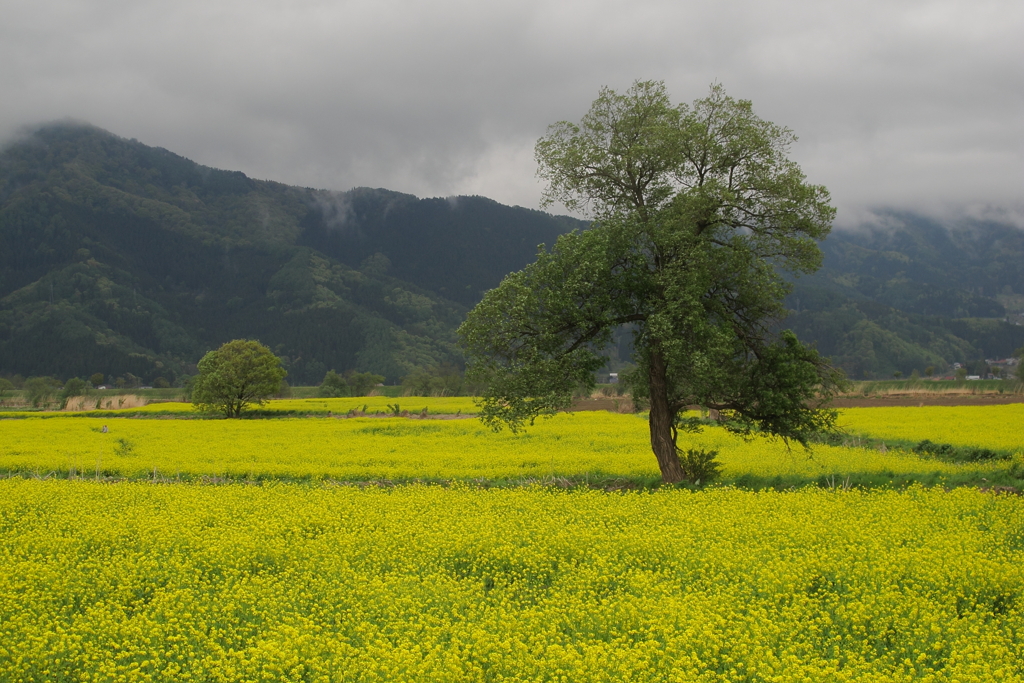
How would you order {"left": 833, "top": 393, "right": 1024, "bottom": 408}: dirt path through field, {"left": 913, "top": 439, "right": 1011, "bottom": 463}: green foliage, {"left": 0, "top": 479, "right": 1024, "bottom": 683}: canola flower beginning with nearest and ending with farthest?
{"left": 0, "top": 479, "right": 1024, "bottom": 683}: canola flower
{"left": 913, "top": 439, "right": 1011, "bottom": 463}: green foliage
{"left": 833, "top": 393, "right": 1024, "bottom": 408}: dirt path through field

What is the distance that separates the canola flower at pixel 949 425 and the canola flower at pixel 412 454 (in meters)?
3.84

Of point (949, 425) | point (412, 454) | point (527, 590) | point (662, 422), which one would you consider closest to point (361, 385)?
point (412, 454)

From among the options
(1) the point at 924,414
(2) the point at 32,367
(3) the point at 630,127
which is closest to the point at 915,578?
(3) the point at 630,127

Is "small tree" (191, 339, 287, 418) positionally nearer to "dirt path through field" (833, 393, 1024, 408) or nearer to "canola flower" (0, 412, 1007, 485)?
"canola flower" (0, 412, 1007, 485)

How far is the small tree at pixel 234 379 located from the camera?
62.4 meters

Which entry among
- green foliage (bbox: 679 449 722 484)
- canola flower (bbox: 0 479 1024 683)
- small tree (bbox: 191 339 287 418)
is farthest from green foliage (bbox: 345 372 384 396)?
green foliage (bbox: 679 449 722 484)

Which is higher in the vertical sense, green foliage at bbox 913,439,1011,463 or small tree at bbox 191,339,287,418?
small tree at bbox 191,339,287,418

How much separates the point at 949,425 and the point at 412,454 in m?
28.7

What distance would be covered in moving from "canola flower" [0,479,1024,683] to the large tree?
3321 millimetres

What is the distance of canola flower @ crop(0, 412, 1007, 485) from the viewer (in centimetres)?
2475

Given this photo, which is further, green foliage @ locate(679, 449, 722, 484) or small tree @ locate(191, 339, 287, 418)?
small tree @ locate(191, 339, 287, 418)

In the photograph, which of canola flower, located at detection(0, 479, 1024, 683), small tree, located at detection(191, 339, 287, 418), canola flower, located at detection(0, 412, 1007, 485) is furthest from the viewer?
small tree, located at detection(191, 339, 287, 418)

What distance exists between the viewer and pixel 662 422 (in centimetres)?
2075

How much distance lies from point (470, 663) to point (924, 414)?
152ft
